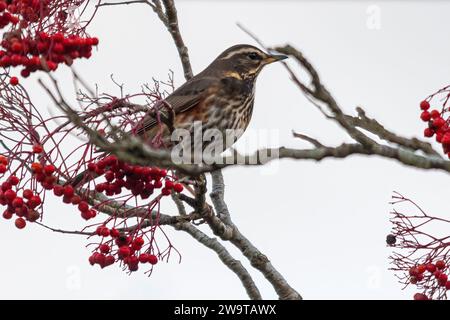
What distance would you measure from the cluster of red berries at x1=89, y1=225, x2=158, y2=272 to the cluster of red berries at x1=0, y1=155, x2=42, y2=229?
1.36 ft

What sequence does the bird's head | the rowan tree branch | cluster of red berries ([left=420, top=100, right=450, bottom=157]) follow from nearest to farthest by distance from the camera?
cluster of red berries ([left=420, top=100, right=450, bottom=157]), the rowan tree branch, the bird's head

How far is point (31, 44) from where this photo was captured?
14.3 ft

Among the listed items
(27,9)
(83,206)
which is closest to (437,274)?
(83,206)

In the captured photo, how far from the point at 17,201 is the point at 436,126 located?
93.2 inches

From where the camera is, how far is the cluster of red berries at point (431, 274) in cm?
457

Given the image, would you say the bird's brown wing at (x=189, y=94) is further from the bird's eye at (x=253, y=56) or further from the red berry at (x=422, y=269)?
the red berry at (x=422, y=269)

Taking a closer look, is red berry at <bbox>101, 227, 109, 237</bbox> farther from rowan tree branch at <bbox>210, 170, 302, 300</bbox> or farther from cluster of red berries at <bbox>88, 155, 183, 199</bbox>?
rowan tree branch at <bbox>210, 170, 302, 300</bbox>

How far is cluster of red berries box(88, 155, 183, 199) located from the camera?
4.40 m

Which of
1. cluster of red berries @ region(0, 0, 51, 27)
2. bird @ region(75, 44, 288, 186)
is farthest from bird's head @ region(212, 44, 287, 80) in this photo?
cluster of red berries @ region(0, 0, 51, 27)

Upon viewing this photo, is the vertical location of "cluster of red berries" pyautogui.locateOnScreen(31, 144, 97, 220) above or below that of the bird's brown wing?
below

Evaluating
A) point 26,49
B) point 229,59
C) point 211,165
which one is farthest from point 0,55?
point 229,59

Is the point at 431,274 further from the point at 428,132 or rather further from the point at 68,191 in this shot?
the point at 68,191
